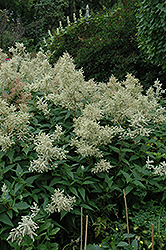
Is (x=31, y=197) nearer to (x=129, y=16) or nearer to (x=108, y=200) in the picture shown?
(x=108, y=200)

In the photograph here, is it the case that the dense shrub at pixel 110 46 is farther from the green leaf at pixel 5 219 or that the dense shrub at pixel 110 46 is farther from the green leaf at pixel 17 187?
the green leaf at pixel 5 219

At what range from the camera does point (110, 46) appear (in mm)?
6281

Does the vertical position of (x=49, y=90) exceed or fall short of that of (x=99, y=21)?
it falls short

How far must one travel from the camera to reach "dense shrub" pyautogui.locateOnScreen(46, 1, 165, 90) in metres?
6.11

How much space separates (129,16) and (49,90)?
13.5ft

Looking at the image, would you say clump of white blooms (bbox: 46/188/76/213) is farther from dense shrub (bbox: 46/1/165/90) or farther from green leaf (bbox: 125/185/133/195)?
dense shrub (bbox: 46/1/165/90)

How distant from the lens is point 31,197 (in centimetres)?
216

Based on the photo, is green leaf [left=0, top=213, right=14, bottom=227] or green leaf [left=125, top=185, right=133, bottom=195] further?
green leaf [left=125, top=185, right=133, bottom=195]

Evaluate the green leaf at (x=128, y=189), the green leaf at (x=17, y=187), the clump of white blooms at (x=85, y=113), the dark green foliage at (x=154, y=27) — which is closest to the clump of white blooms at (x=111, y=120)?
the clump of white blooms at (x=85, y=113)

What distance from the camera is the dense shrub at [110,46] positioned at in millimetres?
6109

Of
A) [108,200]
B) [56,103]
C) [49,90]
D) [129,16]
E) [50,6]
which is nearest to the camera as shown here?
[108,200]

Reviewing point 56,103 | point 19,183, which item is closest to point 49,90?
point 56,103

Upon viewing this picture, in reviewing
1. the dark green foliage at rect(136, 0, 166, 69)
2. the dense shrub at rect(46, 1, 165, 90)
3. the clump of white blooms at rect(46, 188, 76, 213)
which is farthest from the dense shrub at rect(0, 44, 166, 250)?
the dense shrub at rect(46, 1, 165, 90)

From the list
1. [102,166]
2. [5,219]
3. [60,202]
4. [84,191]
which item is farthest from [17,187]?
[102,166]
